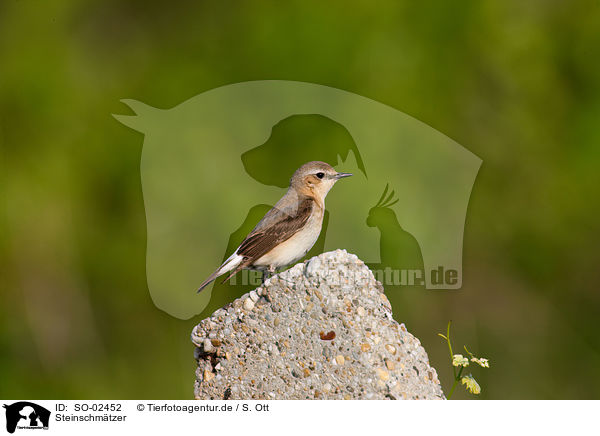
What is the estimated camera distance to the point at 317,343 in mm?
3842

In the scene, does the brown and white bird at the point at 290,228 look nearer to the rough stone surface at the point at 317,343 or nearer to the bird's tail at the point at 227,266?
the bird's tail at the point at 227,266

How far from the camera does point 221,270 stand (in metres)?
4.34

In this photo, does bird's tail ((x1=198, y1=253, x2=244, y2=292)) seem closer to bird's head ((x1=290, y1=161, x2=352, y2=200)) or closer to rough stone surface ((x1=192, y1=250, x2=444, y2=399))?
rough stone surface ((x1=192, y1=250, x2=444, y2=399))

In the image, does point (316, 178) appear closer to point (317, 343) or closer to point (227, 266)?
point (227, 266)

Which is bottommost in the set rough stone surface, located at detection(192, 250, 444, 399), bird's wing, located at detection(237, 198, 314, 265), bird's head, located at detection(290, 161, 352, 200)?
rough stone surface, located at detection(192, 250, 444, 399)

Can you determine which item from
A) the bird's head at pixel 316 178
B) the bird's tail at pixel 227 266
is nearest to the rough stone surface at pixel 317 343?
the bird's tail at pixel 227 266

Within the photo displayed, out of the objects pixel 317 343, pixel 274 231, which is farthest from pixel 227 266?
pixel 317 343

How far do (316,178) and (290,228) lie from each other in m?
0.45

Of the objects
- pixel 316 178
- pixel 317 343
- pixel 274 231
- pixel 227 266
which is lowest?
pixel 317 343

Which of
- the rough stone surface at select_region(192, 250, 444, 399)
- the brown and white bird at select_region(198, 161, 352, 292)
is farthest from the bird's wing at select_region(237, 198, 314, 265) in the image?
the rough stone surface at select_region(192, 250, 444, 399)

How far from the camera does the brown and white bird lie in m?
4.36

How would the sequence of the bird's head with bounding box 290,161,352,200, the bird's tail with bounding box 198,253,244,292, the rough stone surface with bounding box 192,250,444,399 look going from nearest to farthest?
the rough stone surface with bounding box 192,250,444,399 → the bird's tail with bounding box 198,253,244,292 → the bird's head with bounding box 290,161,352,200

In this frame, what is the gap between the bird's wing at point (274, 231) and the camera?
4355 mm

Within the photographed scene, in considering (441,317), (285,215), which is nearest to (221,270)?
(285,215)
